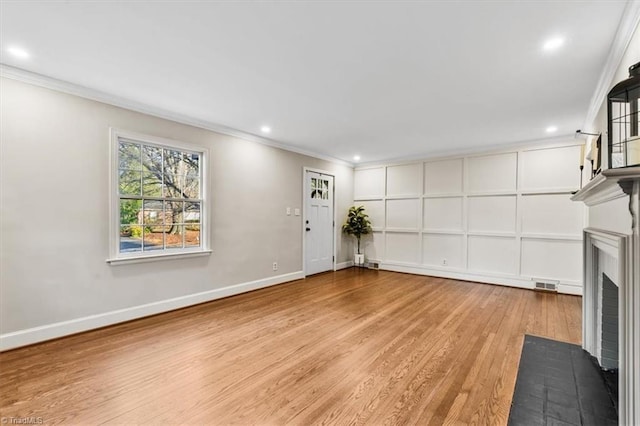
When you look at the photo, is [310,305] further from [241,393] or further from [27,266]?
[27,266]

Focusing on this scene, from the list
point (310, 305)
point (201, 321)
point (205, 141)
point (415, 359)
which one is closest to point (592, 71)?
point (415, 359)

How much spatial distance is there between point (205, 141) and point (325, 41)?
2515mm

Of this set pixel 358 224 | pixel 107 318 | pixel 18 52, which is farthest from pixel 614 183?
pixel 358 224

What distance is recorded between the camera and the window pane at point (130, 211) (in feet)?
10.7

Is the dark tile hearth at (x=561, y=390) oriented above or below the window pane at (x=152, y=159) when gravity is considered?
below

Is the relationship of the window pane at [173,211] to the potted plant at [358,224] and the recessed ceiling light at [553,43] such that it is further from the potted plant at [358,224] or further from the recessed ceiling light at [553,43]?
the recessed ceiling light at [553,43]

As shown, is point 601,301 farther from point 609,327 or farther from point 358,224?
point 358,224

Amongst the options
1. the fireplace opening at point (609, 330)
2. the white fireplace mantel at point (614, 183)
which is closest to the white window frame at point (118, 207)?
the white fireplace mantel at point (614, 183)

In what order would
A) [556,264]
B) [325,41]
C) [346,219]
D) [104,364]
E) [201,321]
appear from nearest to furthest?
[325,41]
[104,364]
[201,321]
[556,264]
[346,219]

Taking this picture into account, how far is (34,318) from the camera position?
2652 mm

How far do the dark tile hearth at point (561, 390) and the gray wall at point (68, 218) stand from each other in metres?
Result: 3.61

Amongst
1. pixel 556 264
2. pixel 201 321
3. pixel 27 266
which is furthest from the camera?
pixel 556 264

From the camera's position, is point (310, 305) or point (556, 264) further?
point (556, 264)

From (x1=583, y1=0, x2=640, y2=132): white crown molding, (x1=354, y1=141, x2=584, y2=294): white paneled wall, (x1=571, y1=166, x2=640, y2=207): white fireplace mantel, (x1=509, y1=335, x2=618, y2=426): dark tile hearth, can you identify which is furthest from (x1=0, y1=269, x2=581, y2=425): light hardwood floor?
(x1=583, y1=0, x2=640, y2=132): white crown molding
